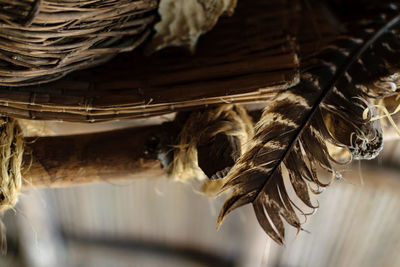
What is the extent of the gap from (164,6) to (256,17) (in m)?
0.22

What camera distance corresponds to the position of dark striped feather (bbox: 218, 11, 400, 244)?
600 mm

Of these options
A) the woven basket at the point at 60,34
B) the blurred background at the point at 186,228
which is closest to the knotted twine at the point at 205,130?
the woven basket at the point at 60,34

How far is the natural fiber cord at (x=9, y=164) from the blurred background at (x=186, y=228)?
51 cm

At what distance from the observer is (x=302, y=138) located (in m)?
0.62

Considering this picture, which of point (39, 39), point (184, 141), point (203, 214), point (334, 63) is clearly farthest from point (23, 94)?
point (203, 214)

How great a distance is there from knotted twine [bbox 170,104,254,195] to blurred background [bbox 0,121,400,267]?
57cm

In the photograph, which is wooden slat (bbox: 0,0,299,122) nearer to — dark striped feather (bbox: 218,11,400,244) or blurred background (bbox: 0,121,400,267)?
dark striped feather (bbox: 218,11,400,244)

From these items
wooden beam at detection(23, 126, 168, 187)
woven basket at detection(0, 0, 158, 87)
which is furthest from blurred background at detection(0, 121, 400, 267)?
woven basket at detection(0, 0, 158, 87)

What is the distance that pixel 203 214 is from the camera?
4.75 feet

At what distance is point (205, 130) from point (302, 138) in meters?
0.15

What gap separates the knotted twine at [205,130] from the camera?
626mm

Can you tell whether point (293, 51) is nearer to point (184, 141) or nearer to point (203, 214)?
point (184, 141)

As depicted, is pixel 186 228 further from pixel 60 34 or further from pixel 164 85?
pixel 60 34

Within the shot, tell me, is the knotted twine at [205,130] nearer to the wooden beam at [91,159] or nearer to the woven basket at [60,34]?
the wooden beam at [91,159]
